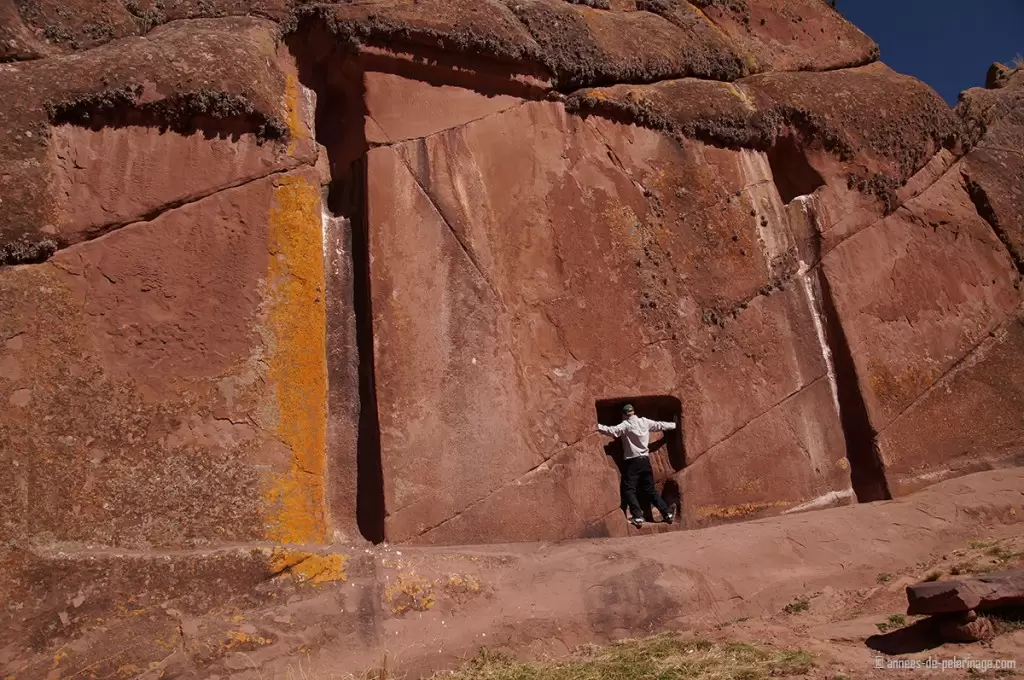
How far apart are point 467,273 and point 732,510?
3.09 meters

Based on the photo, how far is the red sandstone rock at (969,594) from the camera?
5.35 metres

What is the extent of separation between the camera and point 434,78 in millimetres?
8031

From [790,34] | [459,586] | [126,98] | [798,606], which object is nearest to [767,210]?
[790,34]

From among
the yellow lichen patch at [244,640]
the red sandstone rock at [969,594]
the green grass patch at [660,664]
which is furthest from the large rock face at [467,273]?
the red sandstone rock at [969,594]

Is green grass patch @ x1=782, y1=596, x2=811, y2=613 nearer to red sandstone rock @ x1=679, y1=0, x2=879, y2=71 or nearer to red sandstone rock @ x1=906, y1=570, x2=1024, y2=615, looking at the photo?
red sandstone rock @ x1=906, y1=570, x2=1024, y2=615

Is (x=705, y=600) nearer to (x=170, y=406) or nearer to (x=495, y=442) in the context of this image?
(x=495, y=442)

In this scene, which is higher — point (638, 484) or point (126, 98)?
point (126, 98)

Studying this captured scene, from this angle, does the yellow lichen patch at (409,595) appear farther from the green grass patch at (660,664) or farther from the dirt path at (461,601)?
the green grass patch at (660,664)

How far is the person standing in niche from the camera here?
7871 mm

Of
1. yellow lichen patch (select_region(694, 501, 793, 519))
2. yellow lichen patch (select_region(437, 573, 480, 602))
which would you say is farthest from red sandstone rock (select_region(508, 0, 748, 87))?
yellow lichen patch (select_region(437, 573, 480, 602))

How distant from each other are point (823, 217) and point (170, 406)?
6.44 m

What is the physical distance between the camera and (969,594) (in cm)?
536

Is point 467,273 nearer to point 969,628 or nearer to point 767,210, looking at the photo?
point 767,210

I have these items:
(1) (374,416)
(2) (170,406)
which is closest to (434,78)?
(1) (374,416)
